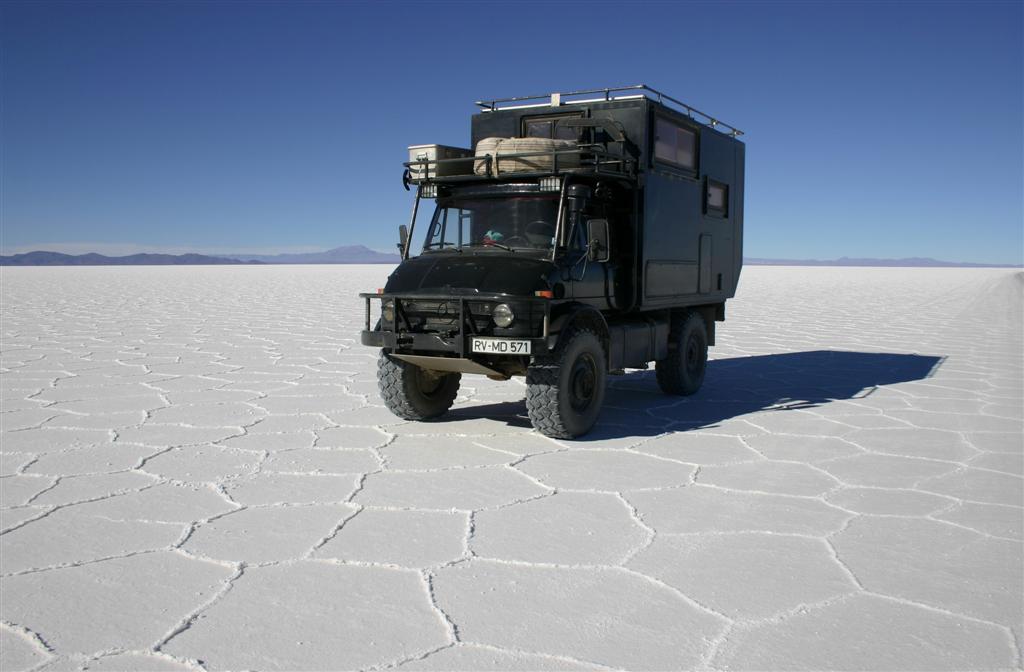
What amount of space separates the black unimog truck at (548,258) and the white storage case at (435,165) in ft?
0.05

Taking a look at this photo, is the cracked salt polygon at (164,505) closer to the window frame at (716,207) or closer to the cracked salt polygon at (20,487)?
the cracked salt polygon at (20,487)

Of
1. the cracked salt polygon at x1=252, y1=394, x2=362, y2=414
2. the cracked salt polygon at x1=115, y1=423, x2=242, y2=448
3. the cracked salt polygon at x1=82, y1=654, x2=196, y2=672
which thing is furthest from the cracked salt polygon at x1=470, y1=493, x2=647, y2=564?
the cracked salt polygon at x1=252, y1=394, x2=362, y2=414

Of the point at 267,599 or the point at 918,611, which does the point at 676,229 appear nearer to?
the point at 918,611

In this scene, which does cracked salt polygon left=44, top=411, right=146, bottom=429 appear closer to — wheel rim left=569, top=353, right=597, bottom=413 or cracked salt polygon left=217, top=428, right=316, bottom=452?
cracked salt polygon left=217, top=428, right=316, bottom=452

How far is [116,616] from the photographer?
369cm

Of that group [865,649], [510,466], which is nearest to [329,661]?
[865,649]

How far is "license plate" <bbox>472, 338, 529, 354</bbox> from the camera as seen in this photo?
664 centimetres

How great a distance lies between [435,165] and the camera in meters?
7.92

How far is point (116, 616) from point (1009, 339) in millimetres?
16341

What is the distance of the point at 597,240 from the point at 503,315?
1140 millimetres

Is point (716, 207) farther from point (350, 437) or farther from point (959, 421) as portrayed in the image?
point (350, 437)

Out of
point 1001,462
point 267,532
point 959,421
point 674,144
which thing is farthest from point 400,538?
point 959,421

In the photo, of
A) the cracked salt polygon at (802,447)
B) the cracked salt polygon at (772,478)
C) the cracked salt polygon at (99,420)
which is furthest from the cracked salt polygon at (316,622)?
the cracked salt polygon at (99,420)

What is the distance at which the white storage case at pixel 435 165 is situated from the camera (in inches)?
311
